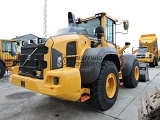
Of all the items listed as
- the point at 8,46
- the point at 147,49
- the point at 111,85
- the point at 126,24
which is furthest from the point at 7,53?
the point at 147,49

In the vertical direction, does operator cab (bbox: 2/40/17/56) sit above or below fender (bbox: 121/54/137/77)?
above

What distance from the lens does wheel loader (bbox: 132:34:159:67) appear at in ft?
46.8

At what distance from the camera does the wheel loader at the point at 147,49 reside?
562 inches

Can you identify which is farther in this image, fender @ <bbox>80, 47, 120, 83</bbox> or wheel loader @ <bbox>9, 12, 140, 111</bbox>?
fender @ <bbox>80, 47, 120, 83</bbox>

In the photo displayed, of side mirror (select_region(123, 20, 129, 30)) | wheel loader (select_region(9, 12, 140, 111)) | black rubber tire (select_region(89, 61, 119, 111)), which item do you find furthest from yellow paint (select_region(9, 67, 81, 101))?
side mirror (select_region(123, 20, 129, 30))

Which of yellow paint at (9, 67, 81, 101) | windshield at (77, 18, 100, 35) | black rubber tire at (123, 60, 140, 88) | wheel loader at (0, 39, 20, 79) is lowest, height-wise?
black rubber tire at (123, 60, 140, 88)

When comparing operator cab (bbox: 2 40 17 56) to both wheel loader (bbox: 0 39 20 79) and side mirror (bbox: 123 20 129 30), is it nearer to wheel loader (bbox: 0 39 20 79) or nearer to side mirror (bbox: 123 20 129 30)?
wheel loader (bbox: 0 39 20 79)

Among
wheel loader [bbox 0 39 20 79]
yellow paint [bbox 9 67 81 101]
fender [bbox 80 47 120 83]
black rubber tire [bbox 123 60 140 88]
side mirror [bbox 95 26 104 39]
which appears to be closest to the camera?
yellow paint [bbox 9 67 81 101]

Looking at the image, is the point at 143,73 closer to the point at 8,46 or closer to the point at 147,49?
the point at 8,46

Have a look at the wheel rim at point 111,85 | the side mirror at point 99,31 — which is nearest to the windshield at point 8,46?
the side mirror at point 99,31

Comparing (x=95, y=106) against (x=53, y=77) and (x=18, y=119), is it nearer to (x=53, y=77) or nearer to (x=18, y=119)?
(x=53, y=77)

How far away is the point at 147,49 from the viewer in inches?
→ 587

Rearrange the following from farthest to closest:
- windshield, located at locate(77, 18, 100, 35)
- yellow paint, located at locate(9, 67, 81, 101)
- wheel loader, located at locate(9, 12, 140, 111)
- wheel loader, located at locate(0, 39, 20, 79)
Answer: wheel loader, located at locate(0, 39, 20, 79) < windshield, located at locate(77, 18, 100, 35) < wheel loader, located at locate(9, 12, 140, 111) < yellow paint, located at locate(9, 67, 81, 101)

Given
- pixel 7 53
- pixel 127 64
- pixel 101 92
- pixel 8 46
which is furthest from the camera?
pixel 8 46
